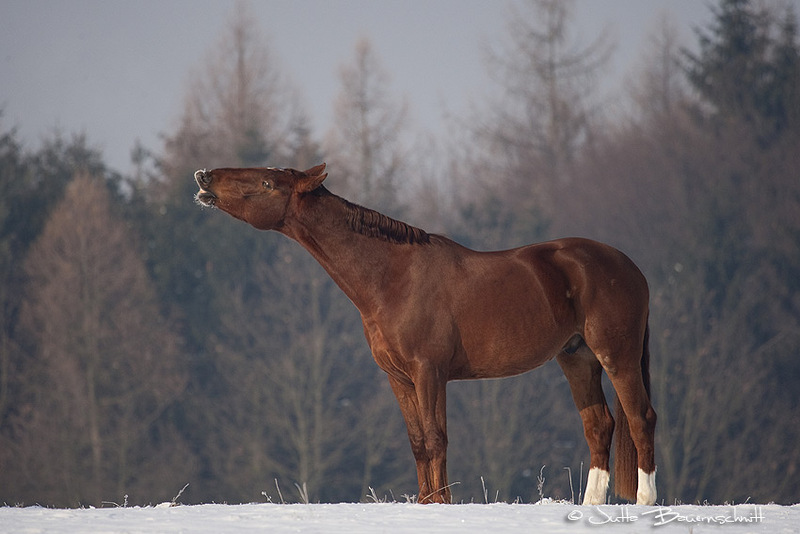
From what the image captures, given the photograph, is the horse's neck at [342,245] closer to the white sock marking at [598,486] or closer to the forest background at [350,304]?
the white sock marking at [598,486]

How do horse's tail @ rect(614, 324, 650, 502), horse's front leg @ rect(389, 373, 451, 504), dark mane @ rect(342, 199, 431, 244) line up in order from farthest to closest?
1. horse's tail @ rect(614, 324, 650, 502)
2. dark mane @ rect(342, 199, 431, 244)
3. horse's front leg @ rect(389, 373, 451, 504)

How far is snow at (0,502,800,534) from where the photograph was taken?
5.16 meters

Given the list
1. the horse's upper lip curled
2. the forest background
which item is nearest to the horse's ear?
the horse's upper lip curled

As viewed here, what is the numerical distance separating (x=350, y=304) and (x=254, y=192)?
30828 mm

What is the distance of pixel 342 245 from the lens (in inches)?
281

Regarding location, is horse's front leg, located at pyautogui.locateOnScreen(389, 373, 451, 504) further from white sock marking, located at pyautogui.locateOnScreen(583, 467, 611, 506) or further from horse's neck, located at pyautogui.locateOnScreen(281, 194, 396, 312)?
white sock marking, located at pyautogui.locateOnScreen(583, 467, 611, 506)

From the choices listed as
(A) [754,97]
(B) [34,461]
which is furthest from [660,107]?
(B) [34,461]

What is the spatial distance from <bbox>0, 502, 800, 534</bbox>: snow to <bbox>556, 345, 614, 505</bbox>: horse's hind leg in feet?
4.72

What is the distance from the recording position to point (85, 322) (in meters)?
→ 34.0

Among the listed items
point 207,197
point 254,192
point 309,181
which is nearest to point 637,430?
point 309,181

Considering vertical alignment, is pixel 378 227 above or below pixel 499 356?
above

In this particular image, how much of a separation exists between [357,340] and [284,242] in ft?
16.2

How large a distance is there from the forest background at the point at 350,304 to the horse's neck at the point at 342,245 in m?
26.4

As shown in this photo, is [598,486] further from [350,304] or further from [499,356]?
[350,304]
